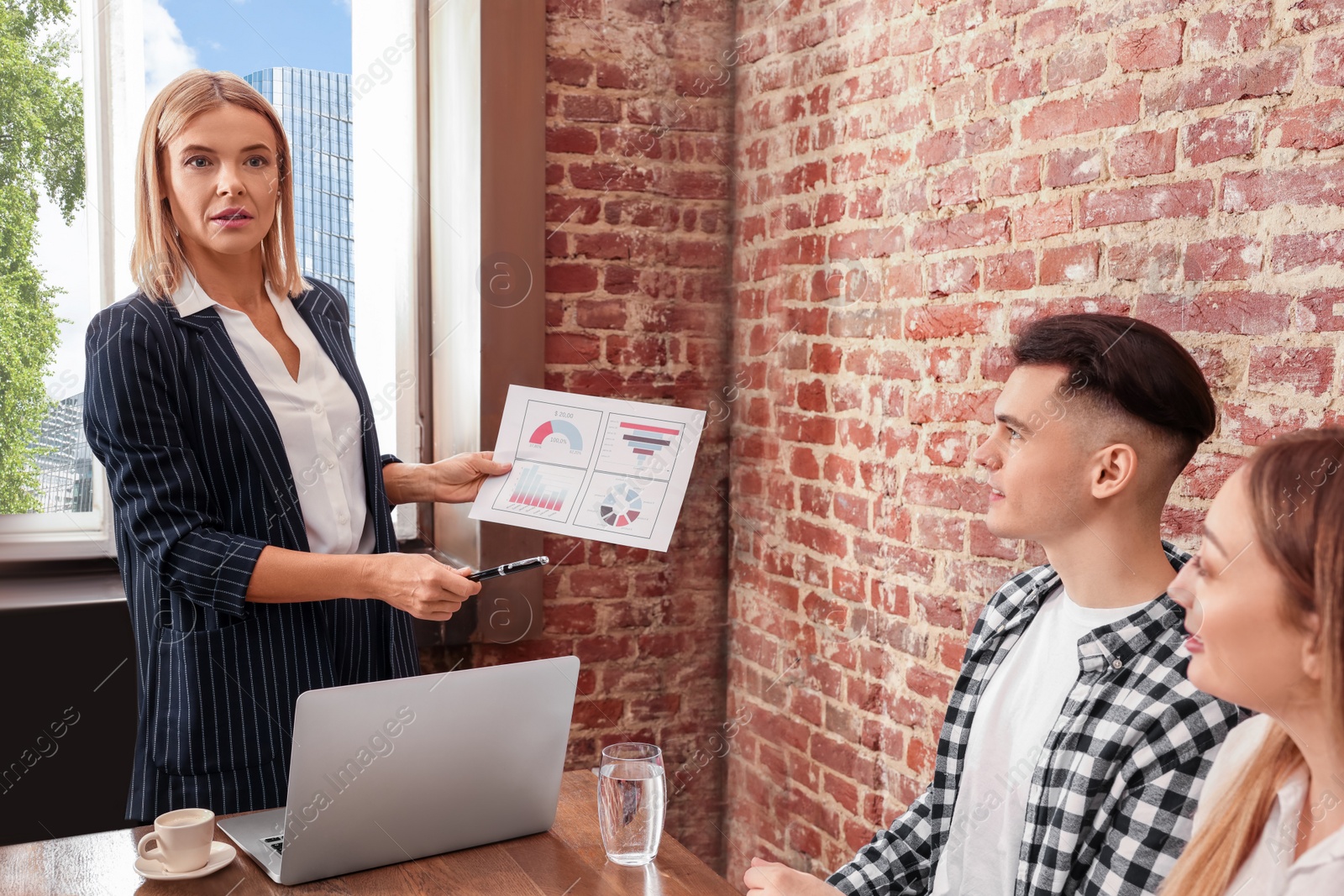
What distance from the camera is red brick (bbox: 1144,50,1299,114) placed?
57.2 inches

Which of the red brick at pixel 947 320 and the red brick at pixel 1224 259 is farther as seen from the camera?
the red brick at pixel 947 320

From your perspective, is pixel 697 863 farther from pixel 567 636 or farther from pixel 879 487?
pixel 567 636

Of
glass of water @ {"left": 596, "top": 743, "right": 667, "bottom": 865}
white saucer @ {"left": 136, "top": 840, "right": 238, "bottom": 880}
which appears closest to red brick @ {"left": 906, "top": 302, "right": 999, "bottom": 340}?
glass of water @ {"left": 596, "top": 743, "right": 667, "bottom": 865}

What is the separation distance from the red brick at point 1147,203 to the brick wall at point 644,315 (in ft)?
3.96

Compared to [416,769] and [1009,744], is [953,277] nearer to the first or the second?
[1009,744]

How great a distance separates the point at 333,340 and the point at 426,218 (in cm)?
81

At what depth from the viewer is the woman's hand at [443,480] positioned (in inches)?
80.4

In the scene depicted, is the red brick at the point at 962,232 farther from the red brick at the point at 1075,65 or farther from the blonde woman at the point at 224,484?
the blonde woman at the point at 224,484

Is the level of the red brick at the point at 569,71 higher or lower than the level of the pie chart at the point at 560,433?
higher

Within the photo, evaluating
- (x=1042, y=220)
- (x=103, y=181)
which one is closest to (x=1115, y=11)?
(x=1042, y=220)

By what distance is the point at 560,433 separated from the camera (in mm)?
1888

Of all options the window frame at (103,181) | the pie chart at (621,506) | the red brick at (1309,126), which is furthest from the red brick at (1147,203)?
the window frame at (103,181)

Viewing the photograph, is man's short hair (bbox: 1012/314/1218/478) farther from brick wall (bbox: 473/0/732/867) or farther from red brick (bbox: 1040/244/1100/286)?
brick wall (bbox: 473/0/732/867)

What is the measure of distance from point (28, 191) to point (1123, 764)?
7.89 feet
